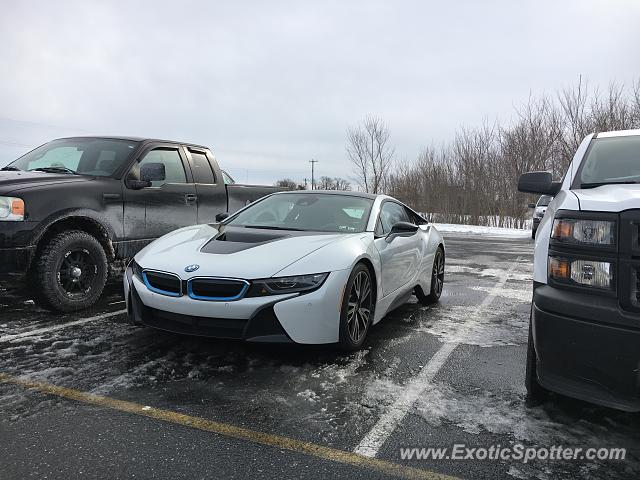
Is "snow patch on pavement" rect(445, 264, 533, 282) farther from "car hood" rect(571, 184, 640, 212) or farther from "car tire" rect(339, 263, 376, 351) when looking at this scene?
"car hood" rect(571, 184, 640, 212)

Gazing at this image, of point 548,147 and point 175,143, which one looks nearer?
point 175,143

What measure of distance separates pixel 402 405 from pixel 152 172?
161 inches

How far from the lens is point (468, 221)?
96.4ft

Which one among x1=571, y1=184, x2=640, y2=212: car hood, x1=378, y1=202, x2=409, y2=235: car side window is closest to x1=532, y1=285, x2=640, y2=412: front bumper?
x1=571, y1=184, x2=640, y2=212: car hood

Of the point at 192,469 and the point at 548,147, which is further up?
the point at 548,147

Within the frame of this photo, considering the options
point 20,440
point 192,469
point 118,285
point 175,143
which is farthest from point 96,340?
point 175,143

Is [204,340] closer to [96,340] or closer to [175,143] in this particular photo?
[96,340]

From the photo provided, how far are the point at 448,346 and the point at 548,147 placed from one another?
25.4 m

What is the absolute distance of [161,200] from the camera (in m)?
5.85

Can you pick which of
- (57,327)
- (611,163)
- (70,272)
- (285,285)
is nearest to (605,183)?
(611,163)

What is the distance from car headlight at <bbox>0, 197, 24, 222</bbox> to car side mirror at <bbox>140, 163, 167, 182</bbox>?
144cm

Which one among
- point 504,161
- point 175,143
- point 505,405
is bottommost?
point 505,405

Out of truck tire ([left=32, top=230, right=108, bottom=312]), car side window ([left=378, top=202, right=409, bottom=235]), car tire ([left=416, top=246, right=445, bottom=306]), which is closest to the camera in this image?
truck tire ([left=32, top=230, right=108, bottom=312])

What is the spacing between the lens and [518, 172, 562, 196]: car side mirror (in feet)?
11.5
